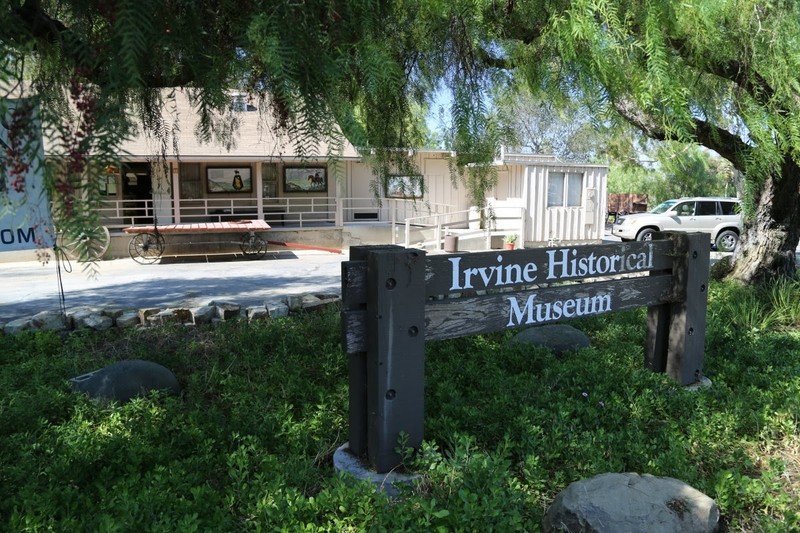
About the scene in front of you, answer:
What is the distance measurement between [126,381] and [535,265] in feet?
9.27

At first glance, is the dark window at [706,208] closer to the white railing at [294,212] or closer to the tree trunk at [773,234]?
the white railing at [294,212]

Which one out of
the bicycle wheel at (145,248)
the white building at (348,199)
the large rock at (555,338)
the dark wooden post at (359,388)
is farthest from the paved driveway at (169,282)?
the dark wooden post at (359,388)

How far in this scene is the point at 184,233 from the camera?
1593 centimetres

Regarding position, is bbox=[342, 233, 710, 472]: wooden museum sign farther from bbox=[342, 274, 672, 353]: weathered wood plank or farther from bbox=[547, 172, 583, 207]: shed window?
bbox=[547, 172, 583, 207]: shed window

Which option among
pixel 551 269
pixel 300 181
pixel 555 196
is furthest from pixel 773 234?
pixel 300 181

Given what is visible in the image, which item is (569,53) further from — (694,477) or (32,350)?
(32,350)

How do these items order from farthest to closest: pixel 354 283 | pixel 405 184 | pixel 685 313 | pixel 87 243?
1. pixel 685 313
2. pixel 405 184
3. pixel 354 283
4. pixel 87 243

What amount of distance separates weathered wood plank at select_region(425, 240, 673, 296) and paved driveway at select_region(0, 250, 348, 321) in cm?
574

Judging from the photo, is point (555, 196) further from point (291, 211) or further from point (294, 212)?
point (291, 211)

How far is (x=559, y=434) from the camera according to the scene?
11.2 ft

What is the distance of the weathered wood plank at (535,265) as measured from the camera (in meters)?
3.50

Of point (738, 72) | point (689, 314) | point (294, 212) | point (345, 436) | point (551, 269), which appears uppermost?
point (738, 72)

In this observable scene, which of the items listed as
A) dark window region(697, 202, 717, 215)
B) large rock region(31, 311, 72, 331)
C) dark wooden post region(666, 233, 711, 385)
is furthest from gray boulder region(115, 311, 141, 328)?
dark window region(697, 202, 717, 215)

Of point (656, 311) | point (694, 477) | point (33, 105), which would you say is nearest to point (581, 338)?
point (656, 311)
